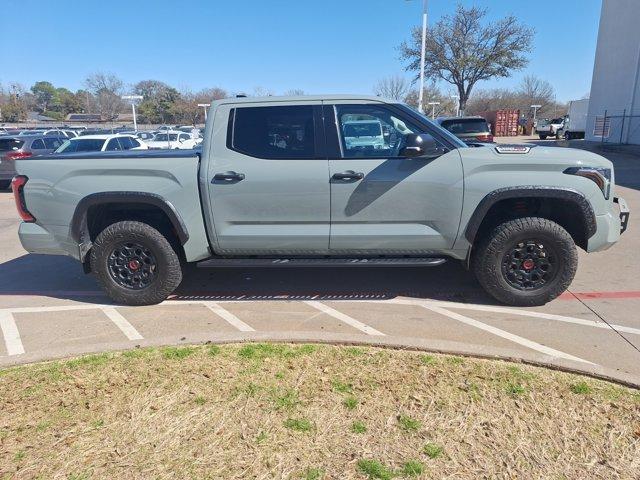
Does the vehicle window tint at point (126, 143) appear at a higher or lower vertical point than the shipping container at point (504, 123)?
lower

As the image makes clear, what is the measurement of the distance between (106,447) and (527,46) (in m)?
40.1

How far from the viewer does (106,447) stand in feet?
8.16

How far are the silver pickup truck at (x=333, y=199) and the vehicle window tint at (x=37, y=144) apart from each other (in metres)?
12.3

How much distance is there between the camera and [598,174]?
13.2ft

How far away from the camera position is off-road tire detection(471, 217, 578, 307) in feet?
13.6

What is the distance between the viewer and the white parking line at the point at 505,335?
11.3 feet

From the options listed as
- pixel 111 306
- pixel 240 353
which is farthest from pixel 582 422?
pixel 111 306

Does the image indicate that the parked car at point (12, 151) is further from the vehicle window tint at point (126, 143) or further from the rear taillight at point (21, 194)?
the rear taillight at point (21, 194)

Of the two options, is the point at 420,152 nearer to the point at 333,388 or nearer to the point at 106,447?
the point at 333,388

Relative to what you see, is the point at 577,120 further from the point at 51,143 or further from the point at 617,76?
the point at 51,143

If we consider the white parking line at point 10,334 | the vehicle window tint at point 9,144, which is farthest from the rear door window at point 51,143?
the white parking line at point 10,334

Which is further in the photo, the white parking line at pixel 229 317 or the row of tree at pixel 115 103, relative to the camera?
the row of tree at pixel 115 103

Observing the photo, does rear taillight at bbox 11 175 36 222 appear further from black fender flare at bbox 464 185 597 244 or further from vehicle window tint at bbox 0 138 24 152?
vehicle window tint at bbox 0 138 24 152

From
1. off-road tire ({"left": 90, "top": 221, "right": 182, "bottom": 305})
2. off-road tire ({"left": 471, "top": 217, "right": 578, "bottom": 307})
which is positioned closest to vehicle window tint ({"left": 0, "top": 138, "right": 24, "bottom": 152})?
off-road tire ({"left": 90, "top": 221, "right": 182, "bottom": 305})
